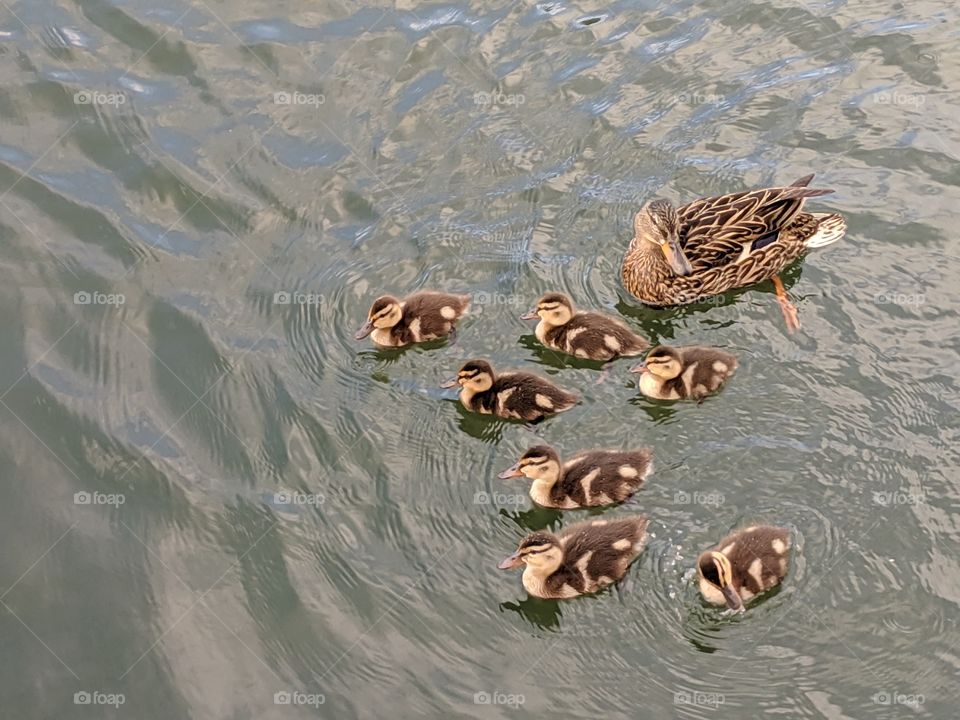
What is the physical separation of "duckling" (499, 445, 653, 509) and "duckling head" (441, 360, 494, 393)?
463mm

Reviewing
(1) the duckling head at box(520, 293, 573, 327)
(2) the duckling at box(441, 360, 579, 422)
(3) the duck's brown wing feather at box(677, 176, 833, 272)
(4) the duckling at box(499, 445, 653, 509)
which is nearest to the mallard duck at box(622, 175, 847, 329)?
(3) the duck's brown wing feather at box(677, 176, 833, 272)

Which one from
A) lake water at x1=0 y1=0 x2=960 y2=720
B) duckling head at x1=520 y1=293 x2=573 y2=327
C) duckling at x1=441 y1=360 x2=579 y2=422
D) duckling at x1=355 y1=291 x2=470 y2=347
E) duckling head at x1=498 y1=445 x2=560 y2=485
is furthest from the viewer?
duckling at x1=355 y1=291 x2=470 y2=347

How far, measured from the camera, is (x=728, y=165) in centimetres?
623

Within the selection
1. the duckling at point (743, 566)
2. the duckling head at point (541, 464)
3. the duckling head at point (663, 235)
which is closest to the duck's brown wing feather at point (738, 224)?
the duckling head at point (663, 235)

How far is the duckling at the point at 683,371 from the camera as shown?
499 centimetres

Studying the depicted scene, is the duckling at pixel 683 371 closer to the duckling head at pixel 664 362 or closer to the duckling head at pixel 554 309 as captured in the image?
the duckling head at pixel 664 362

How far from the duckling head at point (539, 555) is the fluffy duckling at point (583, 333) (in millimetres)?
1204

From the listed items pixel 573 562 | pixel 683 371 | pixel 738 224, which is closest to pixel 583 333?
pixel 683 371

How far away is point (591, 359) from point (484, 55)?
256 centimetres

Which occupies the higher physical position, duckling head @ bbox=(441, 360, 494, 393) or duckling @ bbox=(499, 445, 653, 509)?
duckling head @ bbox=(441, 360, 494, 393)

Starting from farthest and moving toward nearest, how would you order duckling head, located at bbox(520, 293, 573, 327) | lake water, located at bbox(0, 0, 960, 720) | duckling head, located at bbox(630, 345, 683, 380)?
duckling head, located at bbox(520, 293, 573, 327), duckling head, located at bbox(630, 345, 683, 380), lake water, located at bbox(0, 0, 960, 720)

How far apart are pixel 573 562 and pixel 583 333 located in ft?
4.25

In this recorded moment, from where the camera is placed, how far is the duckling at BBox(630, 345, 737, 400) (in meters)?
4.99

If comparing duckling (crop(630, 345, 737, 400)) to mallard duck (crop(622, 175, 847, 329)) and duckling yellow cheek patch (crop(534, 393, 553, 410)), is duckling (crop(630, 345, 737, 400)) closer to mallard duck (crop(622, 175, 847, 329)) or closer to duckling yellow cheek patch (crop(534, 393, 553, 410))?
duckling yellow cheek patch (crop(534, 393, 553, 410))
